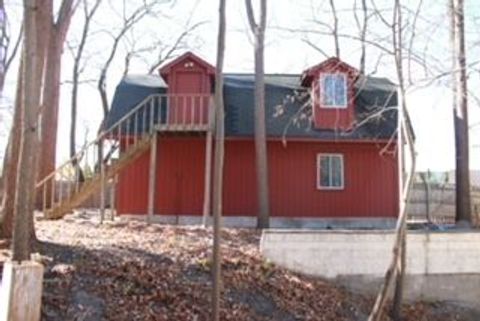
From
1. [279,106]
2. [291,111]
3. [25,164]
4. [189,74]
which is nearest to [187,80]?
[189,74]

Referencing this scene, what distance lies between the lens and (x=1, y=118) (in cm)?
2755

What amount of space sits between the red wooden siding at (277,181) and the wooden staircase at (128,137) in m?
0.85

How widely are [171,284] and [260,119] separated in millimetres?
7129

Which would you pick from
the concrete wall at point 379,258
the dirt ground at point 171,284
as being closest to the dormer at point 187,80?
the dirt ground at point 171,284

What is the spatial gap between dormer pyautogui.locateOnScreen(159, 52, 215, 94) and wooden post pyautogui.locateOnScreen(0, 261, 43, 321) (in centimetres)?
1219

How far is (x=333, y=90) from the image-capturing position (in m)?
17.7

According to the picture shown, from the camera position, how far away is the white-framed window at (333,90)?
17.5 m

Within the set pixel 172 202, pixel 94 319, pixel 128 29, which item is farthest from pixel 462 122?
pixel 128 29

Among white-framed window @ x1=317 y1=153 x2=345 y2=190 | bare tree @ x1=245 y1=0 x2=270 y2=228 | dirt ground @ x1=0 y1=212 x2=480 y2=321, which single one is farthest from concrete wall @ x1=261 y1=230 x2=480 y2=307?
white-framed window @ x1=317 y1=153 x2=345 y2=190

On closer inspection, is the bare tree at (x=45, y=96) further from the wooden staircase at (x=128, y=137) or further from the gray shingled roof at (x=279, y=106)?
the gray shingled roof at (x=279, y=106)

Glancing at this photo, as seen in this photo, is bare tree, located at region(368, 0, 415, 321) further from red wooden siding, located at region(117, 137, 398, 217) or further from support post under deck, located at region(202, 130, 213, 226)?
red wooden siding, located at region(117, 137, 398, 217)

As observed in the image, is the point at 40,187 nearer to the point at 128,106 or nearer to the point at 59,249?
the point at 128,106

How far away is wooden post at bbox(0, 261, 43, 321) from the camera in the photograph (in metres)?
4.89

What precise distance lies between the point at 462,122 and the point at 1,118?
20102 mm
